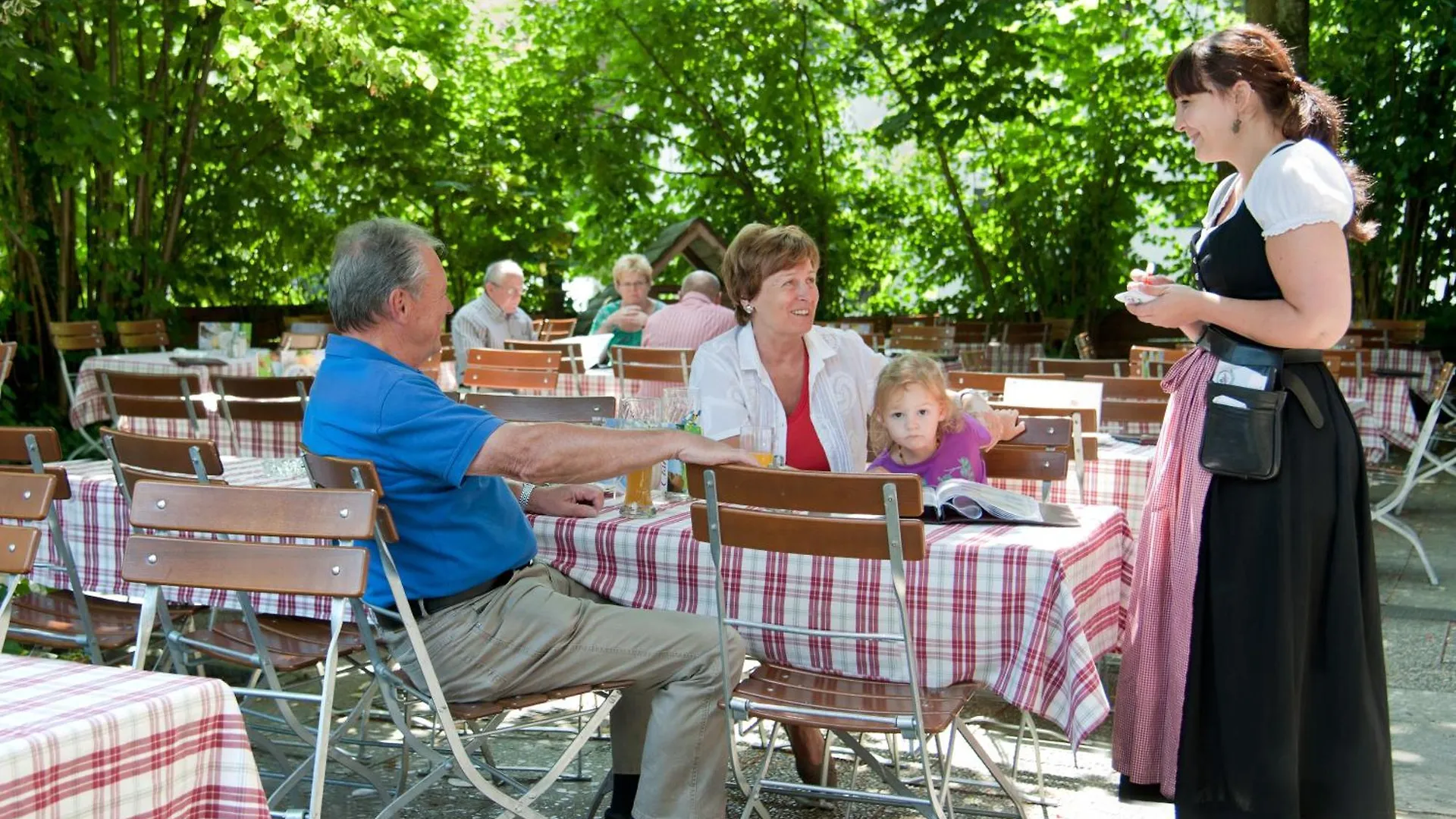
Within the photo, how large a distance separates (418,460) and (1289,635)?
1753 mm

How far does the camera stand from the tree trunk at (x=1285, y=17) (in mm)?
8508

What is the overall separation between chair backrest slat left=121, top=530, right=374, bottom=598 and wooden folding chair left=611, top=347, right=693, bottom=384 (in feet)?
19.4

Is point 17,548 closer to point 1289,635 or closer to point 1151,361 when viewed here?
point 1289,635

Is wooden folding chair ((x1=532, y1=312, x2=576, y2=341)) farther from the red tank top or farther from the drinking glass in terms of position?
the drinking glass

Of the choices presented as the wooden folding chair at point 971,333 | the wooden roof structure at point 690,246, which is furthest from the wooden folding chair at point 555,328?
the wooden folding chair at point 971,333

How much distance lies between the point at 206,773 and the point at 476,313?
8.24 m

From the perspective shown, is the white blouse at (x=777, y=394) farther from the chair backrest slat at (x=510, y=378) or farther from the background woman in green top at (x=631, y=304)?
the background woman in green top at (x=631, y=304)

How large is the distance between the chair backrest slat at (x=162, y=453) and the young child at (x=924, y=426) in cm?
162

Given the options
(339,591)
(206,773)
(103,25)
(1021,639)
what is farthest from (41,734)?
(103,25)

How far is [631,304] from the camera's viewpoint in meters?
10.7

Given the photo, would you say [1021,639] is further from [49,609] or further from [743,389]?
[49,609]

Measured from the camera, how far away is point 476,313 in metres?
→ 10.1

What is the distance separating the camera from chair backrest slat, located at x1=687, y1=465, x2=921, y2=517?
285 centimetres

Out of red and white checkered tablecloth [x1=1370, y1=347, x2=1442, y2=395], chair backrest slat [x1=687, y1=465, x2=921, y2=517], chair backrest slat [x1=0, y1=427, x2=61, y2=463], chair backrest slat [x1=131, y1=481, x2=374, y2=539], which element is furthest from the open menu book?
red and white checkered tablecloth [x1=1370, y1=347, x2=1442, y2=395]
